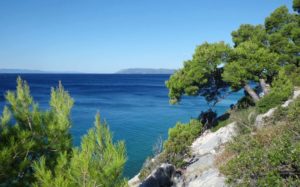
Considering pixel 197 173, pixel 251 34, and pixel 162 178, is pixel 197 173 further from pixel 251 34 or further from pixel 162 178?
pixel 251 34

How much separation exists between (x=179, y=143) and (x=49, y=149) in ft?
42.4

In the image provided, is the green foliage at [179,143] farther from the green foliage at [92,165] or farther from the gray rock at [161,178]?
the green foliage at [92,165]

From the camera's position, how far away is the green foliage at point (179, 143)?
1831 centimetres

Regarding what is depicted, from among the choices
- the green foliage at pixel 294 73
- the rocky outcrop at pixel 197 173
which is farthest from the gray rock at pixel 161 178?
the green foliage at pixel 294 73

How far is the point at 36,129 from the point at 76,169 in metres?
2.06

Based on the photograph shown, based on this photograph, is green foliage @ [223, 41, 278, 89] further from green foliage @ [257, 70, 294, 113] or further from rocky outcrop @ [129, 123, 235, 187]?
rocky outcrop @ [129, 123, 235, 187]

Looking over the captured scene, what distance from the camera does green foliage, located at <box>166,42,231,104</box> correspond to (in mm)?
25250

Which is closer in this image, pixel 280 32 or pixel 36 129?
pixel 36 129

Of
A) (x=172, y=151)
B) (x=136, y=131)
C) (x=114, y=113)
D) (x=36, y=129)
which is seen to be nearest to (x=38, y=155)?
(x=36, y=129)

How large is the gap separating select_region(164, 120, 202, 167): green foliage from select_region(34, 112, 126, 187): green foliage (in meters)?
11.7

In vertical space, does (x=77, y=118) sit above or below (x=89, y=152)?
below

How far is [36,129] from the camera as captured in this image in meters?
7.47

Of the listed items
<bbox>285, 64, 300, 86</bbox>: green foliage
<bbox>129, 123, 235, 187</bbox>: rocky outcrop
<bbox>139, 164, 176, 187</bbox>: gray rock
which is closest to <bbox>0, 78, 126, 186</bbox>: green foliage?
<bbox>129, 123, 235, 187</bbox>: rocky outcrop

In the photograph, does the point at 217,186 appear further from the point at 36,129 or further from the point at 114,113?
the point at 114,113
